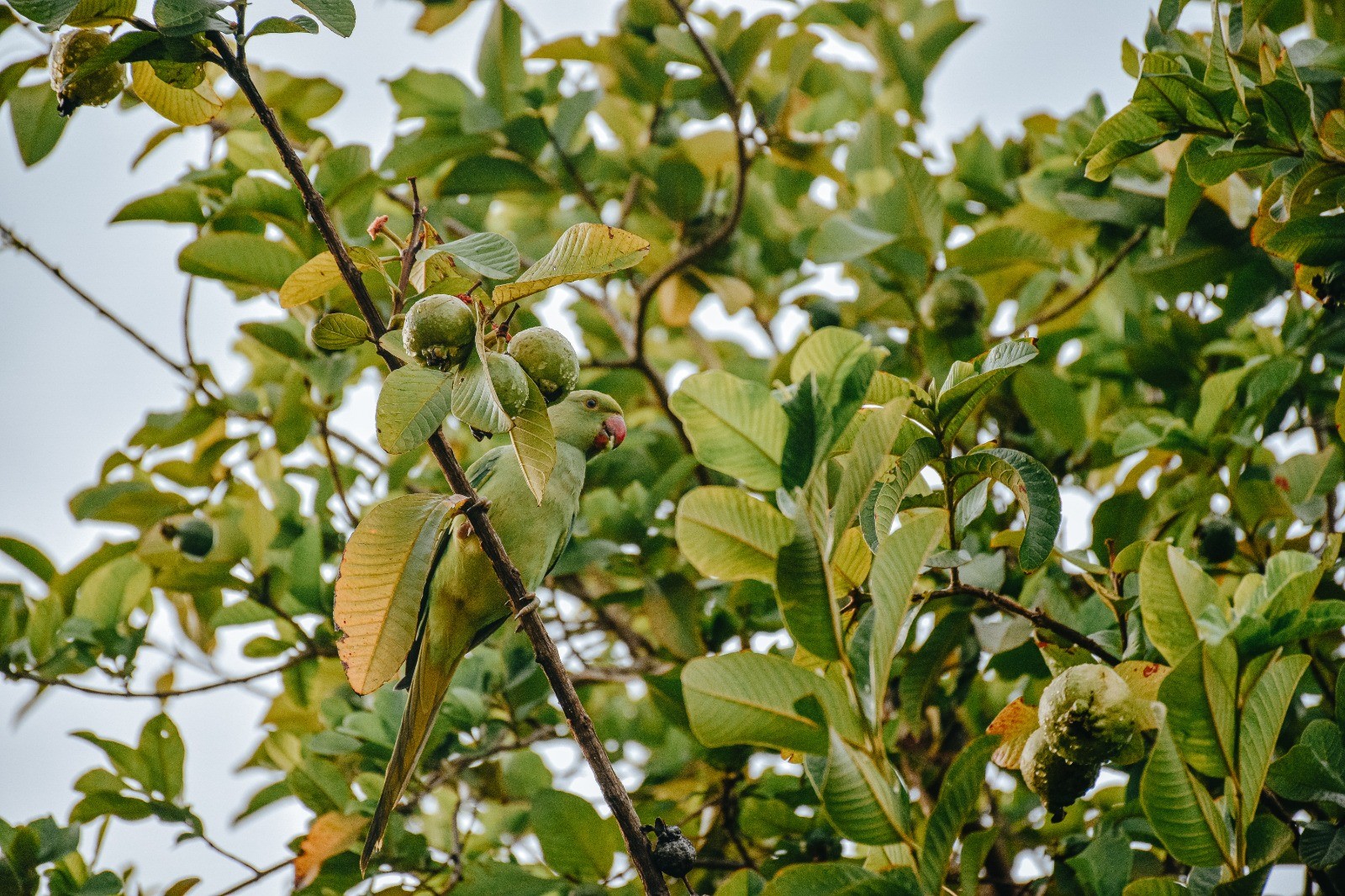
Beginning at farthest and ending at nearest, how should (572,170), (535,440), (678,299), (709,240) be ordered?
1. (678,299)
2. (572,170)
3. (709,240)
4. (535,440)

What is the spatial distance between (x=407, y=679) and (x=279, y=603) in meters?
0.67

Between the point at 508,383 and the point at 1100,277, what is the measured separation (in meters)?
1.77

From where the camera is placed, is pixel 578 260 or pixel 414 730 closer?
pixel 578 260

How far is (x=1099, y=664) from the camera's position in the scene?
1.23 meters

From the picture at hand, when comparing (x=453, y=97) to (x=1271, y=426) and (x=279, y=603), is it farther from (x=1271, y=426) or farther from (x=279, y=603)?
(x=1271, y=426)

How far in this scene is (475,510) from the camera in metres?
1.36

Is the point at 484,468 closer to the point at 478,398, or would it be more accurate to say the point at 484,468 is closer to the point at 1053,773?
the point at 478,398

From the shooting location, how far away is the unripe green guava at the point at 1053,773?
4.05 feet

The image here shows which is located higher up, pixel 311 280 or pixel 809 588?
pixel 311 280

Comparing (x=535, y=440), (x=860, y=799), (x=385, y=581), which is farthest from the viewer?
(x=385, y=581)

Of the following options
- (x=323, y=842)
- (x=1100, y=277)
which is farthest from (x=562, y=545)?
(x=1100, y=277)

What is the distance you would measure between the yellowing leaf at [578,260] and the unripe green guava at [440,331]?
0.05 meters

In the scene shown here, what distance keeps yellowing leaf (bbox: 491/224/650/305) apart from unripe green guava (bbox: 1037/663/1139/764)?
2.33 feet

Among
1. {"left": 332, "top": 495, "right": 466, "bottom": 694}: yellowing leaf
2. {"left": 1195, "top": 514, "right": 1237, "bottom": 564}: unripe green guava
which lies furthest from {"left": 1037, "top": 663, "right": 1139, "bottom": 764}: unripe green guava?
{"left": 1195, "top": 514, "right": 1237, "bottom": 564}: unripe green guava
